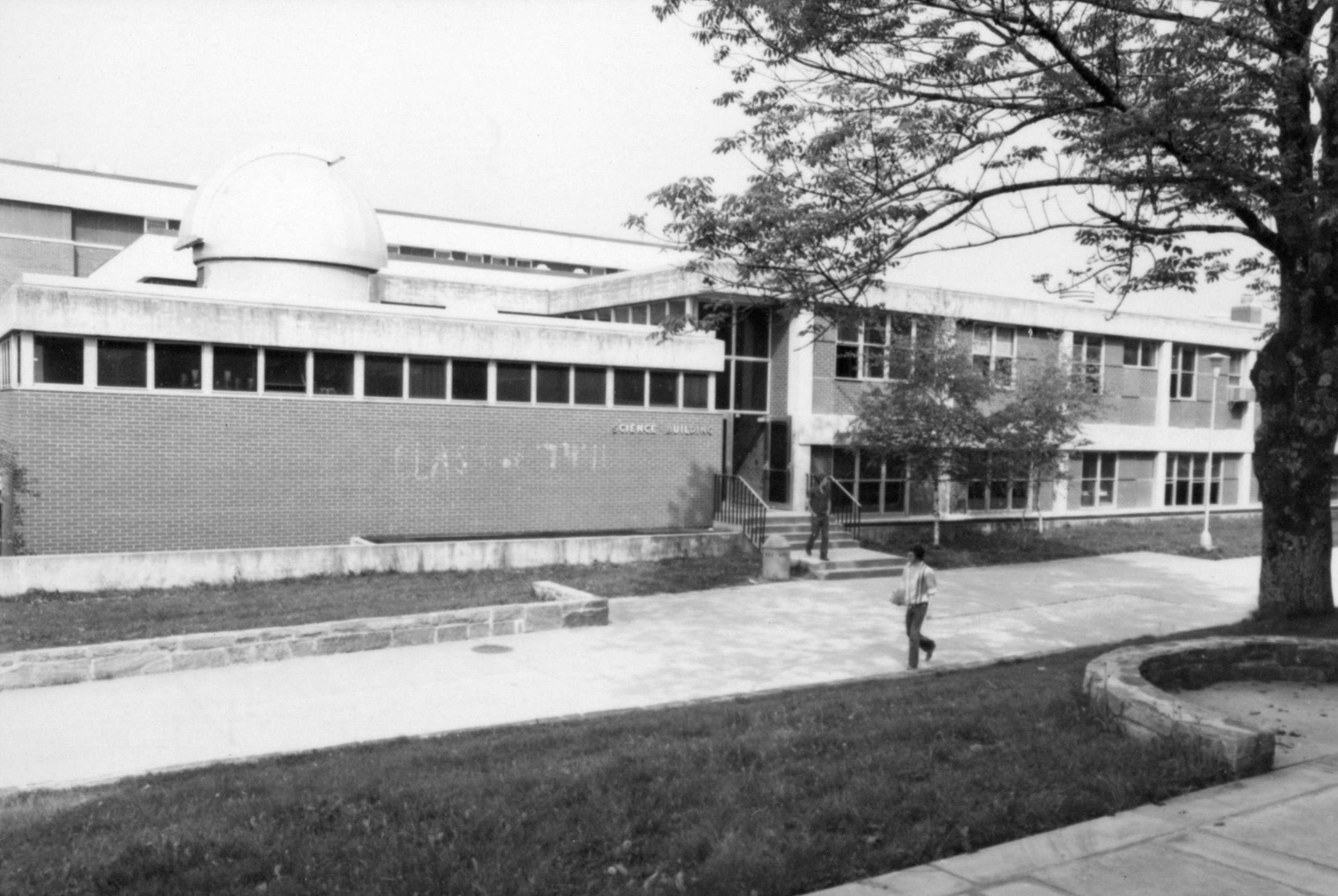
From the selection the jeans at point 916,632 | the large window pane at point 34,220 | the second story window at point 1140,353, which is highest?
the large window pane at point 34,220

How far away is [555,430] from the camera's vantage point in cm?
2255

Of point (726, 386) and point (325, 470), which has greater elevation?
point (726, 386)

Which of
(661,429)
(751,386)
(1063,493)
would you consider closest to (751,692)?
(661,429)

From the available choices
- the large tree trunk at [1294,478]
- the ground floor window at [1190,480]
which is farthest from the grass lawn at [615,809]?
the ground floor window at [1190,480]

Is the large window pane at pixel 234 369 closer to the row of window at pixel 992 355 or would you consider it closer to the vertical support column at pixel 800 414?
the row of window at pixel 992 355

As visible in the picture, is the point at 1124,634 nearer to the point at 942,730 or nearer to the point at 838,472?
the point at 942,730

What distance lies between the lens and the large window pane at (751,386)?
2689cm

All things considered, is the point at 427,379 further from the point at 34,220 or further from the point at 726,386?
the point at 34,220

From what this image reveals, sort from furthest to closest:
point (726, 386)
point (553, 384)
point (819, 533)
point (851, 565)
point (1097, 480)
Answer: point (1097, 480) < point (726, 386) < point (819, 533) < point (553, 384) < point (851, 565)

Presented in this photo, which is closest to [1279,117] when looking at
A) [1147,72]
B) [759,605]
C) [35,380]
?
[1147,72]

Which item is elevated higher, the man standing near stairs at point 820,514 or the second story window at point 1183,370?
the second story window at point 1183,370

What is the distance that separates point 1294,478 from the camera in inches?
510

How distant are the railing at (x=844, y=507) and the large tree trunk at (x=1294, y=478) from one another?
11.4m

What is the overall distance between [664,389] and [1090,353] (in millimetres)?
15042
